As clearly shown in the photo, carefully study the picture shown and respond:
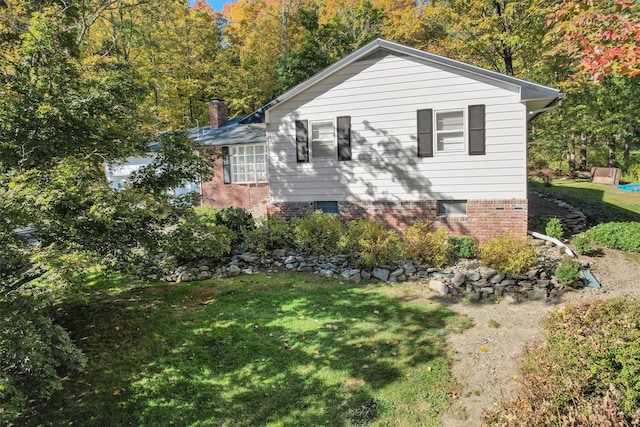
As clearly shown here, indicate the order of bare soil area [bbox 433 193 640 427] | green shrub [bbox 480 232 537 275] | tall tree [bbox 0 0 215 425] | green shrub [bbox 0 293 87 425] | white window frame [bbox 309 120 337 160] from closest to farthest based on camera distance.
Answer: green shrub [bbox 0 293 87 425]
tall tree [bbox 0 0 215 425]
bare soil area [bbox 433 193 640 427]
green shrub [bbox 480 232 537 275]
white window frame [bbox 309 120 337 160]

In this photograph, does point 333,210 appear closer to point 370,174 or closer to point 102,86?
point 370,174

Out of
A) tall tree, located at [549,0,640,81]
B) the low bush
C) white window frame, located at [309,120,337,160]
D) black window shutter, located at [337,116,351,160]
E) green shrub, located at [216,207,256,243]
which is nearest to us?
the low bush

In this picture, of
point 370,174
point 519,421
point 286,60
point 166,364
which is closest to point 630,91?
point 370,174

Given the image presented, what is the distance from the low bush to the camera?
2943mm

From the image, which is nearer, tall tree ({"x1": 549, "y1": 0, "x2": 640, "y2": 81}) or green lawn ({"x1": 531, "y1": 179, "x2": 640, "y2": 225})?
tall tree ({"x1": 549, "y1": 0, "x2": 640, "y2": 81})

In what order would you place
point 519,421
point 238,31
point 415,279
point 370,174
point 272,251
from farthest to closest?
point 238,31 < point 370,174 < point 272,251 < point 415,279 < point 519,421

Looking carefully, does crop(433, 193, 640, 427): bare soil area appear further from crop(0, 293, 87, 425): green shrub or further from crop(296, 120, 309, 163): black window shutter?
crop(296, 120, 309, 163): black window shutter

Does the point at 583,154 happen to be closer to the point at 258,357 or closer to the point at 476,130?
the point at 476,130

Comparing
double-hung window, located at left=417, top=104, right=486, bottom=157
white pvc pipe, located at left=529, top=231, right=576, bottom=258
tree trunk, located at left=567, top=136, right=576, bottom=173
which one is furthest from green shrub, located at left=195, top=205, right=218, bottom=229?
tree trunk, located at left=567, top=136, right=576, bottom=173

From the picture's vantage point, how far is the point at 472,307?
705 centimetres

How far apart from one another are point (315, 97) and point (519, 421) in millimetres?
10452

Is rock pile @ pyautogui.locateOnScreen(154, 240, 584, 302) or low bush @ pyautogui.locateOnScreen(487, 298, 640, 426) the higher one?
low bush @ pyautogui.locateOnScreen(487, 298, 640, 426)

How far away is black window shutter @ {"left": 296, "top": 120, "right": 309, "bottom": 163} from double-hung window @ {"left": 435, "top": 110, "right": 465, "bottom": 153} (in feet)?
13.3

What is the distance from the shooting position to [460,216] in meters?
10.6
